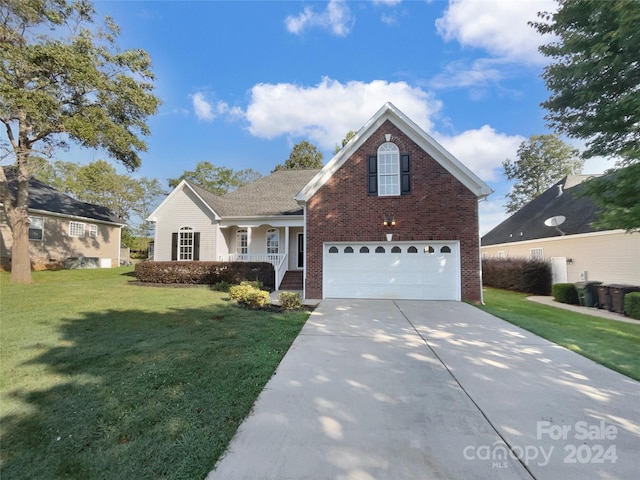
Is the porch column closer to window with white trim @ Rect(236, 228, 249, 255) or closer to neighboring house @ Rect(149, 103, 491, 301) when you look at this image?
window with white trim @ Rect(236, 228, 249, 255)

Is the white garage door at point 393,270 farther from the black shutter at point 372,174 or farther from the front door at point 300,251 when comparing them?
the front door at point 300,251

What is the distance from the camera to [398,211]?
1080 centimetres

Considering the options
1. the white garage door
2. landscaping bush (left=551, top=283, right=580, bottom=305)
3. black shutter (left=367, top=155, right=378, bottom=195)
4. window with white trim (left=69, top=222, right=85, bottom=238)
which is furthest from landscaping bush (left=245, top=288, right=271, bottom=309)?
window with white trim (left=69, top=222, right=85, bottom=238)

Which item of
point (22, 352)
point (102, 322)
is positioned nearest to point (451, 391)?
point (22, 352)

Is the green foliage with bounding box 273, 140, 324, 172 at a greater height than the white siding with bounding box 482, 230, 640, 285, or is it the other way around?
the green foliage with bounding box 273, 140, 324, 172

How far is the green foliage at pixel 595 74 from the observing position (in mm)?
7766

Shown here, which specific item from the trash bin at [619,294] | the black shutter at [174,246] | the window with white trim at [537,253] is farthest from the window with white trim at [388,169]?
the window with white trim at [537,253]

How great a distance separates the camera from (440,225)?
10.6 metres

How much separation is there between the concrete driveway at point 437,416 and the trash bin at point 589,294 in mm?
8013

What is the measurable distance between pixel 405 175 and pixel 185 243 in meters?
11.6

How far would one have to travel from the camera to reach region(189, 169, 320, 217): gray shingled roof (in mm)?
15188

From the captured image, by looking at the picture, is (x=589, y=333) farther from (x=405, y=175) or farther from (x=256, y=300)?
(x=256, y=300)

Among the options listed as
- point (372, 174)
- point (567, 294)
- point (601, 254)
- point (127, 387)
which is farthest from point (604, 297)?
point (127, 387)

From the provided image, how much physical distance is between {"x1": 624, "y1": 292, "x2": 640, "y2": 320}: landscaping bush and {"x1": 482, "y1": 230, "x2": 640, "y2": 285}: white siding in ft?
7.96
